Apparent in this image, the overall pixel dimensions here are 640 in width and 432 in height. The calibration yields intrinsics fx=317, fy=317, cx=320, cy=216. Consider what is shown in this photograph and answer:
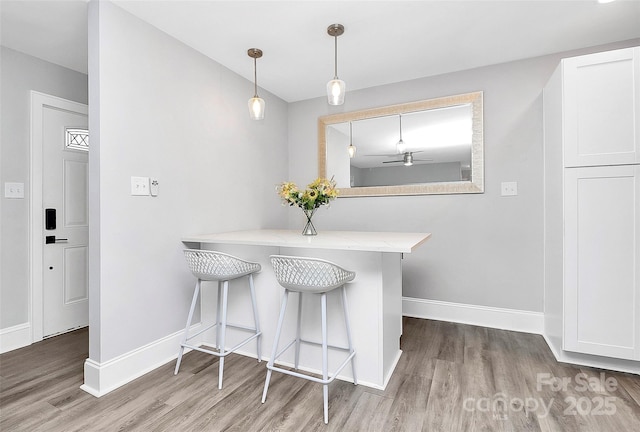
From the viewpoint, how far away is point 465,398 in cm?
181

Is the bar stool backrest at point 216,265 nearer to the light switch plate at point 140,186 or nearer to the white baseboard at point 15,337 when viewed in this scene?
the light switch plate at point 140,186

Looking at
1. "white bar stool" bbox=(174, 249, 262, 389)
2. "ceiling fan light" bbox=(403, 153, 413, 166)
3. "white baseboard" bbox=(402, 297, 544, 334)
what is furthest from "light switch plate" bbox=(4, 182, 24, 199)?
"white baseboard" bbox=(402, 297, 544, 334)

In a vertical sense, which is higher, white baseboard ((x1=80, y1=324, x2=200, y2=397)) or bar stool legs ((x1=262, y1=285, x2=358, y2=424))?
bar stool legs ((x1=262, y1=285, x2=358, y2=424))

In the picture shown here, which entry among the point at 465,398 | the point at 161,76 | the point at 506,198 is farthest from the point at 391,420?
the point at 161,76

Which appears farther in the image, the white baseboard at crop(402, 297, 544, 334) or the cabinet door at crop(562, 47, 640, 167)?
the white baseboard at crop(402, 297, 544, 334)

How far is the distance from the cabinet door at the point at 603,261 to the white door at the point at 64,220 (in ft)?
13.1

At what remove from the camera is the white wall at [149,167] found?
6.36 ft

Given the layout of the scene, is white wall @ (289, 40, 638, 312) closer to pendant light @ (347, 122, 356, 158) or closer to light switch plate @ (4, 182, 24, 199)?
pendant light @ (347, 122, 356, 158)

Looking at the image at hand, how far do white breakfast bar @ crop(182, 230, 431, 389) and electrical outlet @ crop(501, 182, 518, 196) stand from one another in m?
1.36

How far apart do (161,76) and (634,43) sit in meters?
3.61

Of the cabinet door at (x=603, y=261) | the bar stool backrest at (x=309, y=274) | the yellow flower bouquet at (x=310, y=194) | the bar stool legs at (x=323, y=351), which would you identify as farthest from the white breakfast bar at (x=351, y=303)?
the cabinet door at (x=603, y=261)

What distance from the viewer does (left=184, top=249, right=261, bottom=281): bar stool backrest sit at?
6.59ft

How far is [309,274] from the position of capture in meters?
1.72

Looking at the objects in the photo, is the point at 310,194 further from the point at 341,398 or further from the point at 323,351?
the point at 341,398
